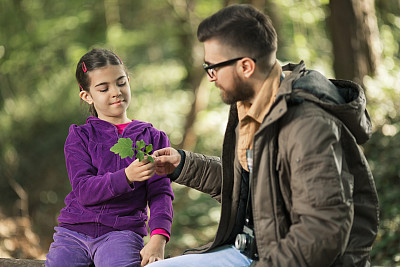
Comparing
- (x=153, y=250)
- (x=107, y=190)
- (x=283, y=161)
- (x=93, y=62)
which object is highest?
(x=93, y=62)

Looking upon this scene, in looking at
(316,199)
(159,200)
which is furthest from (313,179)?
(159,200)

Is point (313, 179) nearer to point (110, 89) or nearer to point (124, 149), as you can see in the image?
point (124, 149)

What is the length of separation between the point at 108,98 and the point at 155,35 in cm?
913

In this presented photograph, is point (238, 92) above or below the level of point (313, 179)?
above

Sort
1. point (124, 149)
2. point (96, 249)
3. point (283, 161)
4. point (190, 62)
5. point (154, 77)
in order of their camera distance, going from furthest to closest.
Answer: point (154, 77) < point (190, 62) < point (96, 249) < point (124, 149) < point (283, 161)

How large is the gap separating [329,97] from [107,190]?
3.72 feet

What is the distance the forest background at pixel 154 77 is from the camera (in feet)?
22.9

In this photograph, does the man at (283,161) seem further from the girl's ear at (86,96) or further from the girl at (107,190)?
the girl's ear at (86,96)

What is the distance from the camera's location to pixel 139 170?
2.55 m

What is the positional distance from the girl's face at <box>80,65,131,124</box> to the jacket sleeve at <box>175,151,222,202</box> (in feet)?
1.45

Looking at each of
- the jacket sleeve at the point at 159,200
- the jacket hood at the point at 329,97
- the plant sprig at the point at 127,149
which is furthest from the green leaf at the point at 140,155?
the jacket hood at the point at 329,97

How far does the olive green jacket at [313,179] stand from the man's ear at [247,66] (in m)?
0.16

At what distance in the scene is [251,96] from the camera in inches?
94.1

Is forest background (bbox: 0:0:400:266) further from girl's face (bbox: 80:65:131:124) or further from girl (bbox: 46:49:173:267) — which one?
girl's face (bbox: 80:65:131:124)
